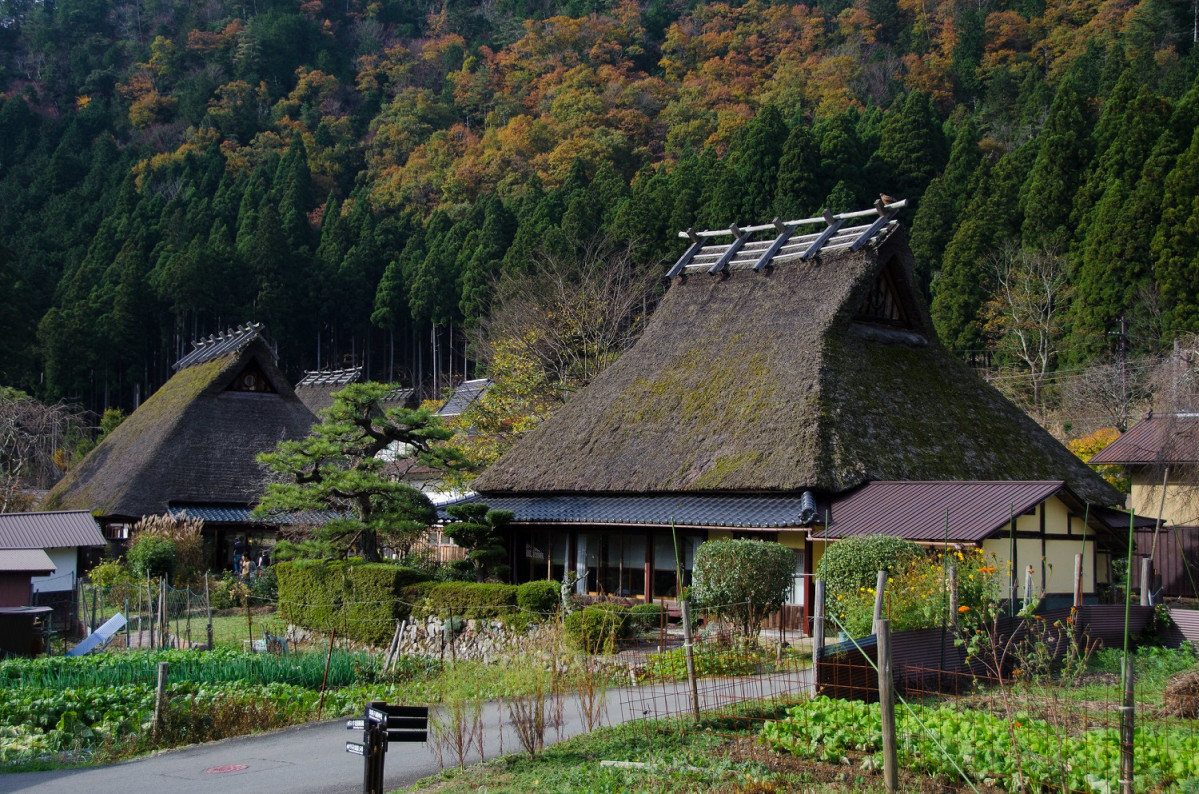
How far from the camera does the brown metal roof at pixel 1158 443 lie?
2039 centimetres

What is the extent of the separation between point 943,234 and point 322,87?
5701 cm

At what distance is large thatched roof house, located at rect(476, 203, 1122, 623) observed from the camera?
1805 cm

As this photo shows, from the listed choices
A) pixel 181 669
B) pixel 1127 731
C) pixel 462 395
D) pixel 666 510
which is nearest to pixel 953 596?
pixel 1127 731

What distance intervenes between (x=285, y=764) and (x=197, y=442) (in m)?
24.1

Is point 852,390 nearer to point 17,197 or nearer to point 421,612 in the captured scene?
point 421,612

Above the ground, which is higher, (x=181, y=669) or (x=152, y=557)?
(x=152, y=557)

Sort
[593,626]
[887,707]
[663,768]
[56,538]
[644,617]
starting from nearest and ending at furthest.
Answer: [887,707]
[663,768]
[593,626]
[644,617]
[56,538]

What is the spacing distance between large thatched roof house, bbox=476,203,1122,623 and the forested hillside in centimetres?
1508

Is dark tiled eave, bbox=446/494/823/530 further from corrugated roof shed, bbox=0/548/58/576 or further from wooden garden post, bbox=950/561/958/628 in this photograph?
A: corrugated roof shed, bbox=0/548/58/576

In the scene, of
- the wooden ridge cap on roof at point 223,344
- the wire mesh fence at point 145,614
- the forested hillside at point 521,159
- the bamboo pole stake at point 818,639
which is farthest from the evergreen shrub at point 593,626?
the forested hillside at point 521,159

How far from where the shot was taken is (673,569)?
65.1 feet

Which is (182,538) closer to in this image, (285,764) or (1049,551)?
(285,764)

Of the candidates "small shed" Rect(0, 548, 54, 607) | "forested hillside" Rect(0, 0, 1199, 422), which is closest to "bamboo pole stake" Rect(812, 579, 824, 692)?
"small shed" Rect(0, 548, 54, 607)

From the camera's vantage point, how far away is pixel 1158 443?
22.6 metres
